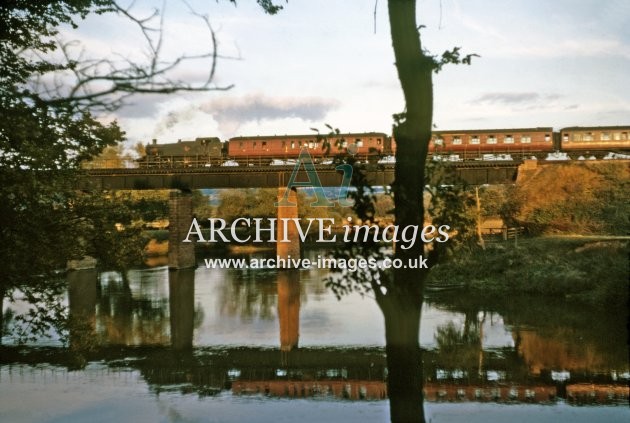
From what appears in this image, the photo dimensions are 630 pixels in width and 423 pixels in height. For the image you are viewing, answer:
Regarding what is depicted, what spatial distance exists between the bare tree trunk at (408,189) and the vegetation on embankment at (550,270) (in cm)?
1534

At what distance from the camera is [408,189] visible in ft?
14.8

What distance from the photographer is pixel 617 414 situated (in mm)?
11320

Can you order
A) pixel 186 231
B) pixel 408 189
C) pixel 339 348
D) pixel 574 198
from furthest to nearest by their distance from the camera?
pixel 186 231 → pixel 574 198 → pixel 339 348 → pixel 408 189

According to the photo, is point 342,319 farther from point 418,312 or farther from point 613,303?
point 418,312

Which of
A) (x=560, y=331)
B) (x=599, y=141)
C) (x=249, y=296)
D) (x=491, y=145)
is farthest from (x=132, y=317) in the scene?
(x=599, y=141)

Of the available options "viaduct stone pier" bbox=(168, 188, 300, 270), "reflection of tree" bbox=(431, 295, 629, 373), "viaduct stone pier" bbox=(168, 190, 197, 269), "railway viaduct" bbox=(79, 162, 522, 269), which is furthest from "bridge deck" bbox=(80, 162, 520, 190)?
"reflection of tree" bbox=(431, 295, 629, 373)

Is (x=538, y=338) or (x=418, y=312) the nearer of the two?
(x=418, y=312)

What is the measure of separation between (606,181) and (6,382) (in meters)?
32.7

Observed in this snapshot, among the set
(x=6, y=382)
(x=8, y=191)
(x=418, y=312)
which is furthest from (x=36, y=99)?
(x=6, y=382)

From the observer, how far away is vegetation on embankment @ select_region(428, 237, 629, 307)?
22000 millimetres

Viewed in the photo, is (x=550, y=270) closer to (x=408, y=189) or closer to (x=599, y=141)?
(x=599, y=141)

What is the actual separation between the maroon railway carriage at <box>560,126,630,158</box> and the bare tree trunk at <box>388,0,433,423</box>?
44720 millimetres

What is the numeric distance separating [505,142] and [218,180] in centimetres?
2264

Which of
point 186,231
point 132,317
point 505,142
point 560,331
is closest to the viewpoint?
point 560,331
